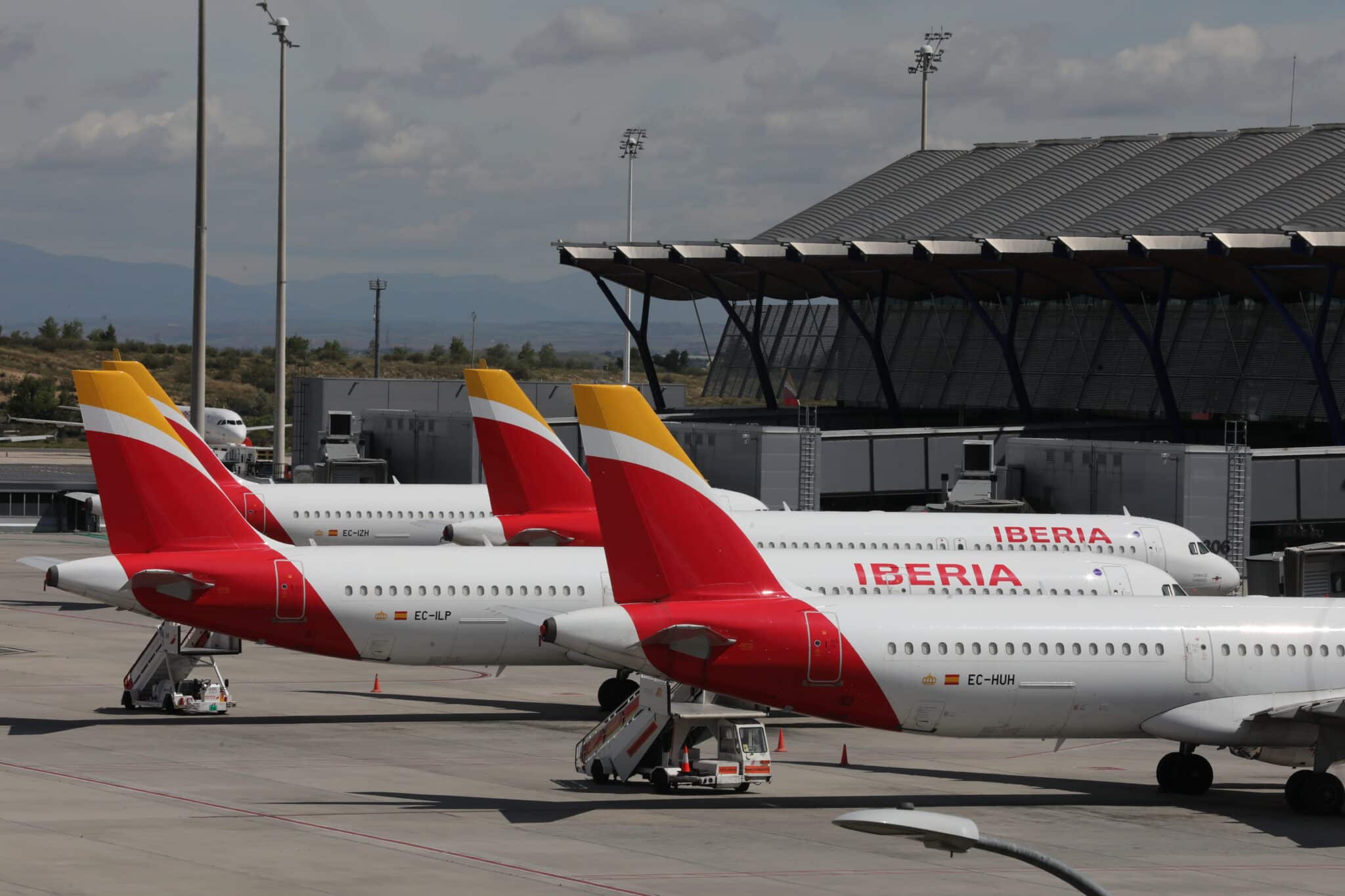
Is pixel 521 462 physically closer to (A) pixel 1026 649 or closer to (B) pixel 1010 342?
(A) pixel 1026 649

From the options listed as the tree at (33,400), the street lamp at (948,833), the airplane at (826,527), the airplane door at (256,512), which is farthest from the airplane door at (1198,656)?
the tree at (33,400)

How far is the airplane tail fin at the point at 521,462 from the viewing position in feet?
162

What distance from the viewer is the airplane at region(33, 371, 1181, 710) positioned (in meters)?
34.2

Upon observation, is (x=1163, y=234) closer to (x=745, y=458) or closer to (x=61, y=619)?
(x=745, y=458)

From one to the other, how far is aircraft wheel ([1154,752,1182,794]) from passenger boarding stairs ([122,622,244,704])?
18463 mm

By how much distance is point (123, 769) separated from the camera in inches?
1201

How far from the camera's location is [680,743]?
2994 cm

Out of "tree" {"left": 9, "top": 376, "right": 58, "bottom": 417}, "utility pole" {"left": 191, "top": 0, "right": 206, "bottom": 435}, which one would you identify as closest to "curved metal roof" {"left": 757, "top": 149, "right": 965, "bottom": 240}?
"utility pole" {"left": 191, "top": 0, "right": 206, "bottom": 435}

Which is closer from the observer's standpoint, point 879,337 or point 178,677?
point 178,677

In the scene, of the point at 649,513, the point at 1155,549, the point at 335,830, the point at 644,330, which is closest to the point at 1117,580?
the point at 1155,549

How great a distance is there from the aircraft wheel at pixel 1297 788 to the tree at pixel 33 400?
499ft

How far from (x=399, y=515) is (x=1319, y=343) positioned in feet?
138

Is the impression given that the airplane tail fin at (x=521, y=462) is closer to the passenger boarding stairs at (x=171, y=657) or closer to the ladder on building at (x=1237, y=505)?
the passenger boarding stairs at (x=171, y=657)

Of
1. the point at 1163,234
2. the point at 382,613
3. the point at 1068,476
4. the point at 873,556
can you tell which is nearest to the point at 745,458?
the point at 1068,476
